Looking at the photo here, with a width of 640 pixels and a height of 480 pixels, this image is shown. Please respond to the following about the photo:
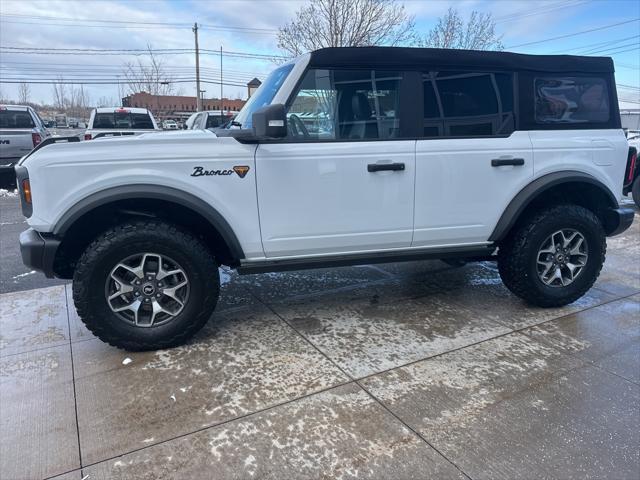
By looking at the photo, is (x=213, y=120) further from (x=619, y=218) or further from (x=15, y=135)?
(x=619, y=218)

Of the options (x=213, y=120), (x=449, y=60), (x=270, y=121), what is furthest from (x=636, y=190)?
(x=213, y=120)

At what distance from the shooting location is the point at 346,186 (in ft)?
11.3

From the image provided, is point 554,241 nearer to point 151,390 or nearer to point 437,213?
point 437,213

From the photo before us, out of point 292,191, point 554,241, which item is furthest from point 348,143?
point 554,241

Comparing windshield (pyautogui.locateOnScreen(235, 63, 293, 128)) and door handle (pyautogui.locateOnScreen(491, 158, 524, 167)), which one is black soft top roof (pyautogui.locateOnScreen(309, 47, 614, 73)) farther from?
door handle (pyautogui.locateOnScreen(491, 158, 524, 167))

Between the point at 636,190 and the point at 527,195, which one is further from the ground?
the point at 527,195

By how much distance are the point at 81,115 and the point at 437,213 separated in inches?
3345

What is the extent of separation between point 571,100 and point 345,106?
2.04 metres

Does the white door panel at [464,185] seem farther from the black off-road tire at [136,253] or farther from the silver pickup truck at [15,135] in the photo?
the silver pickup truck at [15,135]

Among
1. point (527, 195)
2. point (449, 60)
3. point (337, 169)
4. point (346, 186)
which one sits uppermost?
point (449, 60)

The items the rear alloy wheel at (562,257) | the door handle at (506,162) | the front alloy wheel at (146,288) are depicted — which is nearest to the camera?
the front alloy wheel at (146,288)

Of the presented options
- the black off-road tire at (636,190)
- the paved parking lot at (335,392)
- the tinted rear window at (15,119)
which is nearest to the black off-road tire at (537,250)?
the paved parking lot at (335,392)

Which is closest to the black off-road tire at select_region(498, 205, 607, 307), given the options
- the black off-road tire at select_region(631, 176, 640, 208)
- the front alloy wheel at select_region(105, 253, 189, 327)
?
the front alloy wheel at select_region(105, 253, 189, 327)

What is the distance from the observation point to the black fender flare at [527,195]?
383 centimetres
